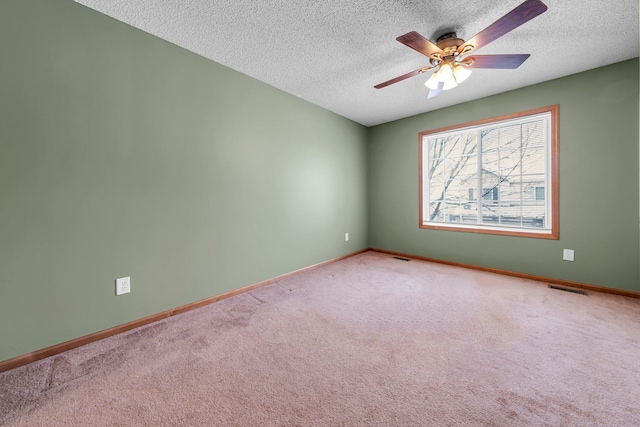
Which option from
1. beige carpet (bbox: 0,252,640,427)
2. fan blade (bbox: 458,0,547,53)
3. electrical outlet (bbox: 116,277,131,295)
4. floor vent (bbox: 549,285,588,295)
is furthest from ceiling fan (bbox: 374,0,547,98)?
electrical outlet (bbox: 116,277,131,295)

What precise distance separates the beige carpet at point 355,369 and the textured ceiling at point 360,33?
7.86 feet

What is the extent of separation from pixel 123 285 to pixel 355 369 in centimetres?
185

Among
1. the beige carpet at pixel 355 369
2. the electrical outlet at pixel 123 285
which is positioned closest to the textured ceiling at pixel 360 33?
the electrical outlet at pixel 123 285

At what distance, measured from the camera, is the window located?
3064 millimetres

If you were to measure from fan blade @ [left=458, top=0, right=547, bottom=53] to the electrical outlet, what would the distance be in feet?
10.3

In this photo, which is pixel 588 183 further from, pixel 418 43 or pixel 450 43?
pixel 418 43

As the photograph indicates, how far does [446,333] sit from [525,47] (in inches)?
104

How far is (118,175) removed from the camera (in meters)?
1.90

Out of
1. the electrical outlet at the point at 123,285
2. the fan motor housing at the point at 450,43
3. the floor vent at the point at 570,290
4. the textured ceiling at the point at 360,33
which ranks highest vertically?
the textured ceiling at the point at 360,33

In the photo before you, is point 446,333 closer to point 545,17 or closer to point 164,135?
point 545,17

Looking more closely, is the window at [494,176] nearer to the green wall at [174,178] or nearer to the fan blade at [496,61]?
the green wall at [174,178]

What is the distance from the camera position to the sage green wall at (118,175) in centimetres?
155

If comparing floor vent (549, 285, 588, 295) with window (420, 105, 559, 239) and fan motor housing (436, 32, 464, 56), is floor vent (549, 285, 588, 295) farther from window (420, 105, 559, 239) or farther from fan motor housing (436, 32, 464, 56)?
fan motor housing (436, 32, 464, 56)

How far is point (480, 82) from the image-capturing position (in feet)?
9.67
